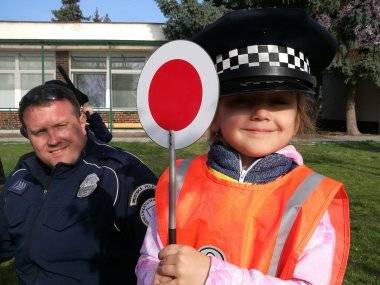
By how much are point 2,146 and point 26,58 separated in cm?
798

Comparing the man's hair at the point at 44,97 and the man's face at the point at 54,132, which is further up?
the man's hair at the point at 44,97

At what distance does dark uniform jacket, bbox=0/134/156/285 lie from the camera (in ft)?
6.99

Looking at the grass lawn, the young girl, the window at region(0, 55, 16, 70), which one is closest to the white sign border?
the young girl

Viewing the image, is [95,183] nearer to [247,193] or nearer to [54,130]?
[54,130]

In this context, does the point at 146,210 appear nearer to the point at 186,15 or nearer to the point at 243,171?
the point at 243,171

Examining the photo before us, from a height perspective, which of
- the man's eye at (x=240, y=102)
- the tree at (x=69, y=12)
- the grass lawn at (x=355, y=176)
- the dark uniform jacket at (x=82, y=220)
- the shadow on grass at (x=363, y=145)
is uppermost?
the tree at (x=69, y=12)

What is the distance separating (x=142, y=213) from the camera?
2113 mm

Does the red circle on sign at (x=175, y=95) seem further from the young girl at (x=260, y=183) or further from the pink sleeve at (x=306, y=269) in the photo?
the pink sleeve at (x=306, y=269)

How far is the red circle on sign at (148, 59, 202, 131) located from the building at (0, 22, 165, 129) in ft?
62.6

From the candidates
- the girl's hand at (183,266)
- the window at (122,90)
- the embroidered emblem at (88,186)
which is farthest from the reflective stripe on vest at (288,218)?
the window at (122,90)

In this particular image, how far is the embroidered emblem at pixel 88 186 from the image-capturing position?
2205 mm

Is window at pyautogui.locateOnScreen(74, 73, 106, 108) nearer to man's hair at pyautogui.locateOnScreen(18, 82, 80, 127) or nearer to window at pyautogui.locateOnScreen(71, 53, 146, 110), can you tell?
window at pyautogui.locateOnScreen(71, 53, 146, 110)

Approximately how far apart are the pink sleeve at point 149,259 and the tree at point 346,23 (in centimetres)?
1581

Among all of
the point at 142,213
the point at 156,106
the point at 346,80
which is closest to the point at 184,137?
the point at 156,106
